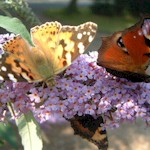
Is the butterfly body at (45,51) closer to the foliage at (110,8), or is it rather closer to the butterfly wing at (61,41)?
the butterfly wing at (61,41)

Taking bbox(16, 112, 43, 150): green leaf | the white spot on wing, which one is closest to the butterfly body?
the white spot on wing

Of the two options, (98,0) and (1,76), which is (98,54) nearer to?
(1,76)

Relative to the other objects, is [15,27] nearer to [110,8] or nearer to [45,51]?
[45,51]

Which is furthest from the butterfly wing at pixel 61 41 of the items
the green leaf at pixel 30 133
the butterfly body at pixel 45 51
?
the green leaf at pixel 30 133

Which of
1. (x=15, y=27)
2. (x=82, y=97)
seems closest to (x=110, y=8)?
(x=15, y=27)

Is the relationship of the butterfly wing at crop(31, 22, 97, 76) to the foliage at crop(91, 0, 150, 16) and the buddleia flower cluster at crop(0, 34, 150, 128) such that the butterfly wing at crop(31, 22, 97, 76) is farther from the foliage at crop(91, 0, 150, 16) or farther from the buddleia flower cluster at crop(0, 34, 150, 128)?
the foliage at crop(91, 0, 150, 16)

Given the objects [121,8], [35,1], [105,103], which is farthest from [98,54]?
[35,1]
